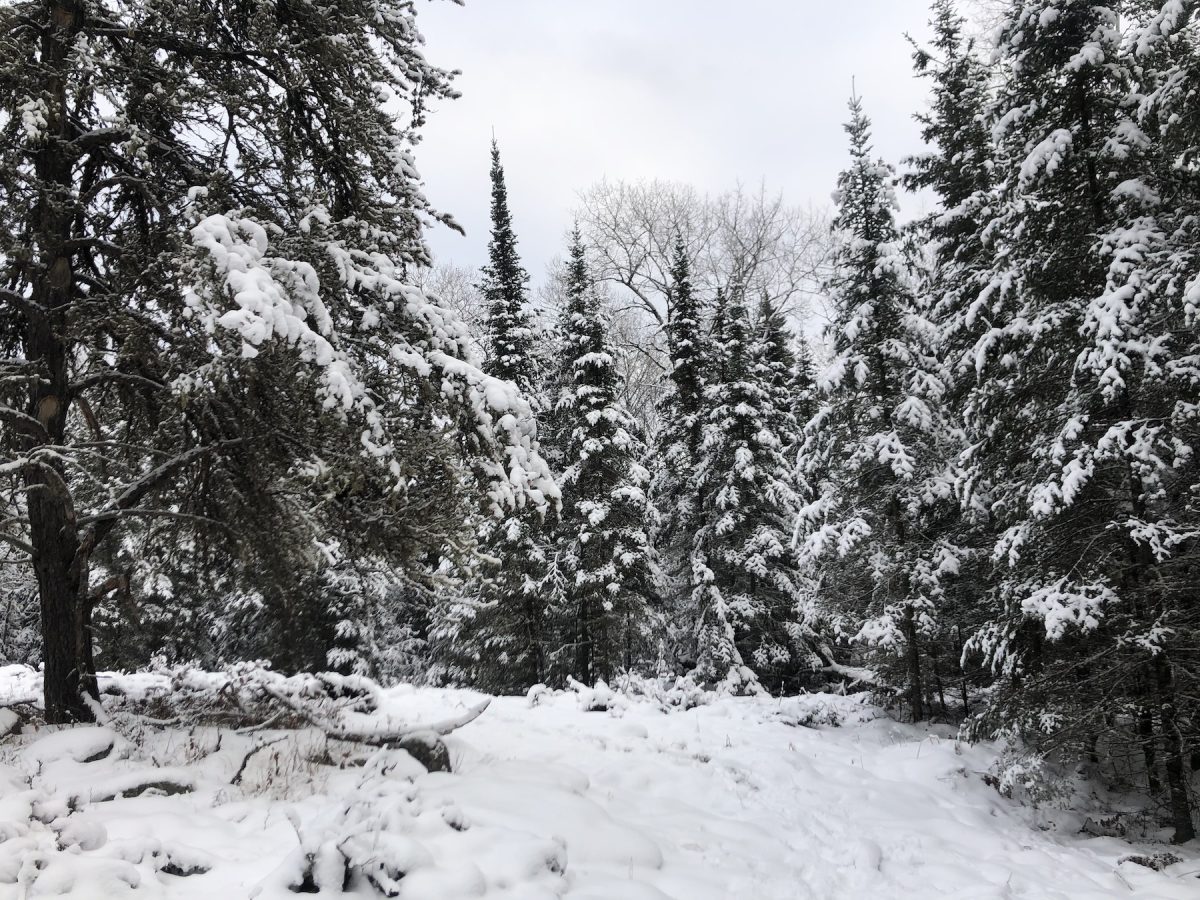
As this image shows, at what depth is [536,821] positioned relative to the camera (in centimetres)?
513

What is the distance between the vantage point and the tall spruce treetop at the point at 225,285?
19.8ft

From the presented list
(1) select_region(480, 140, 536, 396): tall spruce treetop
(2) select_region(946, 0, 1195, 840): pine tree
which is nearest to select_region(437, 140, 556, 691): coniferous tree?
(1) select_region(480, 140, 536, 396): tall spruce treetop

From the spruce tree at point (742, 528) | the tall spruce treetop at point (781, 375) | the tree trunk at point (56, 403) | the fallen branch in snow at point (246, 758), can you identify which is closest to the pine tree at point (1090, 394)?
the spruce tree at point (742, 528)

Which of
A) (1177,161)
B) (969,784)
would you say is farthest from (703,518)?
(1177,161)

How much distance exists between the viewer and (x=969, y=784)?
29.8 feet

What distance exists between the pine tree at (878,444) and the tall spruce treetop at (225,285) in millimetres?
7947

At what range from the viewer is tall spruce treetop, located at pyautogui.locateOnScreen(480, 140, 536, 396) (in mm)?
18656

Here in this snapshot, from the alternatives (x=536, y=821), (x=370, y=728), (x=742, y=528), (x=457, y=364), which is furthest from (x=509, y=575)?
(x=536, y=821)

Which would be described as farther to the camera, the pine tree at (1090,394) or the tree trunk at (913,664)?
the tree trunk at (913,664)

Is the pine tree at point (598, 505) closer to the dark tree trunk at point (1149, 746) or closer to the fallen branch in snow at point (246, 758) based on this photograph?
the dark tree trunk at point (1149, 746)

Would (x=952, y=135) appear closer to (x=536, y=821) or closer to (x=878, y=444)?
(x=878, y=444)

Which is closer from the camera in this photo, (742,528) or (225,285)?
(225,285)

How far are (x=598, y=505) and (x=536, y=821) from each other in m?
12.4

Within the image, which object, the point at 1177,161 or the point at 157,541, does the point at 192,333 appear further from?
the point at 1177,161
